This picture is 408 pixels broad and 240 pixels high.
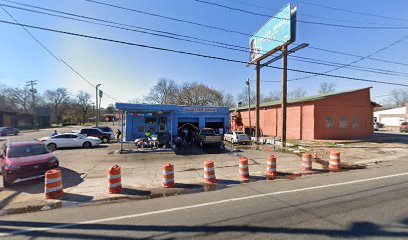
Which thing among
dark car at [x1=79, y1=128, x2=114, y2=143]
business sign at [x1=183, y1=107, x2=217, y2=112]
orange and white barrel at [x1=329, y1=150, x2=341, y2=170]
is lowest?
orange and white barrel at [x1=329, y1=150, x2=341, y2=170]

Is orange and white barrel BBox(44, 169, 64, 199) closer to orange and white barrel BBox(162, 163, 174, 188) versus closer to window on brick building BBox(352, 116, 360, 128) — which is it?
orange and white barrel BBox(162, 163, 174, 188)

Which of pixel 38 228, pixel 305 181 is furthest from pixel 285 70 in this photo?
pixel 38 228

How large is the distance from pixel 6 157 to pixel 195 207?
8.45 metres

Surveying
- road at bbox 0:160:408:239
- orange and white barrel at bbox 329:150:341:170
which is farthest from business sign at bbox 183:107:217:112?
road at bbox 0:160:408:239

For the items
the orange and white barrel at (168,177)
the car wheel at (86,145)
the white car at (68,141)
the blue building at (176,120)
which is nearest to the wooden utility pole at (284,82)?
the blue building at (176,120)

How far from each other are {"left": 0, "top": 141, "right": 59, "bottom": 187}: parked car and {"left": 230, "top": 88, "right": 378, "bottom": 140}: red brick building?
75.1ft

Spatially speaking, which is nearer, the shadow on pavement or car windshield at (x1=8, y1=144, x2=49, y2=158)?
the shadow on pavement

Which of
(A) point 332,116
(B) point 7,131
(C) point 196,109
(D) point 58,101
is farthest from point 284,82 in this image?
(D) point 58,101

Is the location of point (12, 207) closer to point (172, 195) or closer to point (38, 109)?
point (172, 195)

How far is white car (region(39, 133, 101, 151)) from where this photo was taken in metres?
19.0

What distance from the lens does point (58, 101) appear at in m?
87.5

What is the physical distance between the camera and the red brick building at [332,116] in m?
23.3

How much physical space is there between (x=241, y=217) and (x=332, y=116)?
76.2 feet

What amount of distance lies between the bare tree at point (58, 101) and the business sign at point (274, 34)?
287 ft
